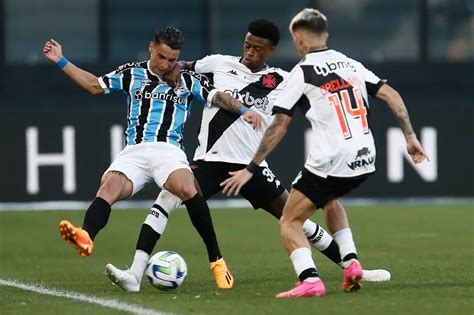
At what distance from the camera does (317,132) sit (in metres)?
9.77

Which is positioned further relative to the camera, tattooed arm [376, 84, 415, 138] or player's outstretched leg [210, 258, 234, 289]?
player's outstretched leg [210, 258, 234, 289]

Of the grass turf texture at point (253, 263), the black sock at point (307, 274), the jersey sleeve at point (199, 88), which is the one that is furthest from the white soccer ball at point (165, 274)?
the jersey sleeve at point (199, 88)

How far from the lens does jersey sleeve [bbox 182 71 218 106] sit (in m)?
11.0

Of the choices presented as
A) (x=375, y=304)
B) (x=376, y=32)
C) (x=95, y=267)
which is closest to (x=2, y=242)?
(x=95, y=267)

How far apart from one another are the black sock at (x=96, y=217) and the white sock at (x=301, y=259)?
161 cm

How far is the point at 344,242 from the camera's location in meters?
10.2

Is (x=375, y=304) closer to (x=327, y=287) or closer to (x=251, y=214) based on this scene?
(x=327, y=287)

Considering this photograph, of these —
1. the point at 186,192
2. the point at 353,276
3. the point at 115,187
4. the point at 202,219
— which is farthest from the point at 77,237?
the point at 353,276

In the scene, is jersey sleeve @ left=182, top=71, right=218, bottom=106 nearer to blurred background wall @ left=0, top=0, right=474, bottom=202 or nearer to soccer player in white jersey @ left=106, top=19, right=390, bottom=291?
soccer player in white jersey @ left=106, top=19, right=390, bottom=291

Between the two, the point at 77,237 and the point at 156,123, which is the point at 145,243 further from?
the point at 156,123

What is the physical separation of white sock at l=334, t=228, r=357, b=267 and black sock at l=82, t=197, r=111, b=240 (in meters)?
1.77

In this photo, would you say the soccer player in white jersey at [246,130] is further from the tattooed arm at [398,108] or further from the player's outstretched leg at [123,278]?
the tattooed arm at [398,108]

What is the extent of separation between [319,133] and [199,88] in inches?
64.5

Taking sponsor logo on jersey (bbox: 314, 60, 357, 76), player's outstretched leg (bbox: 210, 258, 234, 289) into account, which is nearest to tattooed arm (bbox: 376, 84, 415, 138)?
sponsor logo on jersey (bbox: 314, 60, 357, 76)
